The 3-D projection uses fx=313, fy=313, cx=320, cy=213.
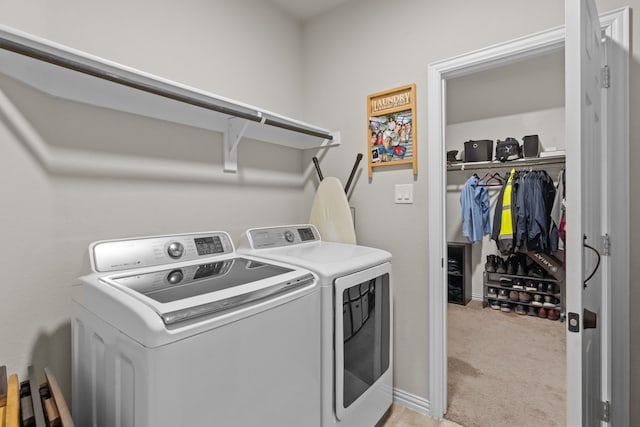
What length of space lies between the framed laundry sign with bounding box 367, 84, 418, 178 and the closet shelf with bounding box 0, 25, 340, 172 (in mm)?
416

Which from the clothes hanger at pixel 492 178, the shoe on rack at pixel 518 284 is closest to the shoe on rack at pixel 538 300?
the shoe on rack at pixel 518 284

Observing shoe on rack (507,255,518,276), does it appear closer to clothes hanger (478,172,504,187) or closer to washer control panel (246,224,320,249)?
clothes hanger (478,172,504,187)

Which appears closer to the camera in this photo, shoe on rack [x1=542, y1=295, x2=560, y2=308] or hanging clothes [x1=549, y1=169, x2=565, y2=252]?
hanging clothes [x1=549, y1=169, x2=565, y2=252]

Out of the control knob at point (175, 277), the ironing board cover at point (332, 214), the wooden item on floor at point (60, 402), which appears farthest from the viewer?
the ironing board cover at point (332, 214)

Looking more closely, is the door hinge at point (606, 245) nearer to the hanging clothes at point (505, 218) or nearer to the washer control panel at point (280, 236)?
the washer control panel at point (280, 236)

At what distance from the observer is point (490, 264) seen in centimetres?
383

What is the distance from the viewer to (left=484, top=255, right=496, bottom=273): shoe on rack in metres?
3.80

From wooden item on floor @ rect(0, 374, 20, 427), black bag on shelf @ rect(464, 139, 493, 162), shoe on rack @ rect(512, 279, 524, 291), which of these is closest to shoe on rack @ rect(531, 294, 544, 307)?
shoe on rack @ rect(512, 279, 524, 291)

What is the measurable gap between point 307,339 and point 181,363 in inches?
21.0

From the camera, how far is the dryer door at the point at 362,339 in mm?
1408

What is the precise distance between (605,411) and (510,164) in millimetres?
2869

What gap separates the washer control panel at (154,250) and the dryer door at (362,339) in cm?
68

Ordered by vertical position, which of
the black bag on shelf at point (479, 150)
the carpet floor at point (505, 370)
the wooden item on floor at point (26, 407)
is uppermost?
the black bag on shelf at point (479, 150)

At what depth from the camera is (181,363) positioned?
0.86 m
